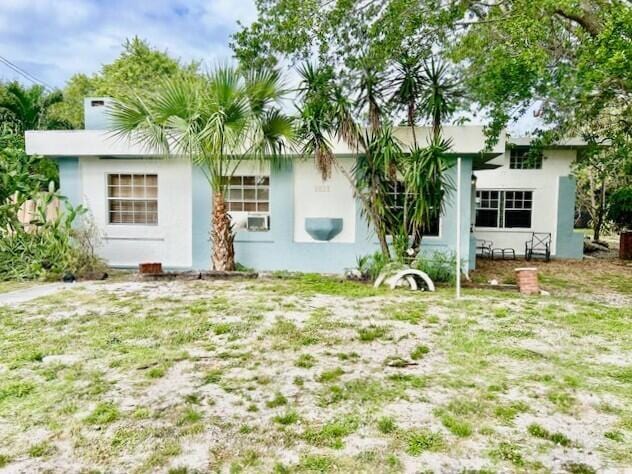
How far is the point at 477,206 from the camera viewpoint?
629 inches

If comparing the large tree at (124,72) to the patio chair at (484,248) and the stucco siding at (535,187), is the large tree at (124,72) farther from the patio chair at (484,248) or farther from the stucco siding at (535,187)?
the patio chair at (484,248)

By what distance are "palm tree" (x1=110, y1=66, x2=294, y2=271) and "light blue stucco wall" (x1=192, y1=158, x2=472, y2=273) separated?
1068 millimetres

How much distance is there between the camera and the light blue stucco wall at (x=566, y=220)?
14.9 metres

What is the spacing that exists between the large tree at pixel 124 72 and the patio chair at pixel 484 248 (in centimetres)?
2095

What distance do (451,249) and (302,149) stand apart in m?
3.78

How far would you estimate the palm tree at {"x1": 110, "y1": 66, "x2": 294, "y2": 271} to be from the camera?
322 inches

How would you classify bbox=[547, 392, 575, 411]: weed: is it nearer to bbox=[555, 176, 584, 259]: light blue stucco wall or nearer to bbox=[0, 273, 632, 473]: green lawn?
bbox=[0, 273, 632, 473]: green lawn

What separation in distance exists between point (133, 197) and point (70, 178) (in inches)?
58.4

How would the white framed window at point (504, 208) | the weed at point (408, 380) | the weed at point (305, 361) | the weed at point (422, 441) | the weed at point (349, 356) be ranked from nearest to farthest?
the weed at point (422, 441) → the weed at point (408, 380) → the weed at point (305, 361) → the weed at point (349, 356) → the white framed window at point (504, 208)

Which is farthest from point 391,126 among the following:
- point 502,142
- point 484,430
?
point 484,430

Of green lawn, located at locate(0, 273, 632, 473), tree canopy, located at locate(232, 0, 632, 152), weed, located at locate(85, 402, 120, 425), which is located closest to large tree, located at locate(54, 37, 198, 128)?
tree canopy, located at locate(232, 0, 632, 152)

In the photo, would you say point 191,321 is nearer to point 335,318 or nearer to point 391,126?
point 335,318

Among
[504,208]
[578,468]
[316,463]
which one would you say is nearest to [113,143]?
[316,463]

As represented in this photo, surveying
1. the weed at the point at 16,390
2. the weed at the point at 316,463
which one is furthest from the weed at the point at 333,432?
the weed at the point at 16,390
